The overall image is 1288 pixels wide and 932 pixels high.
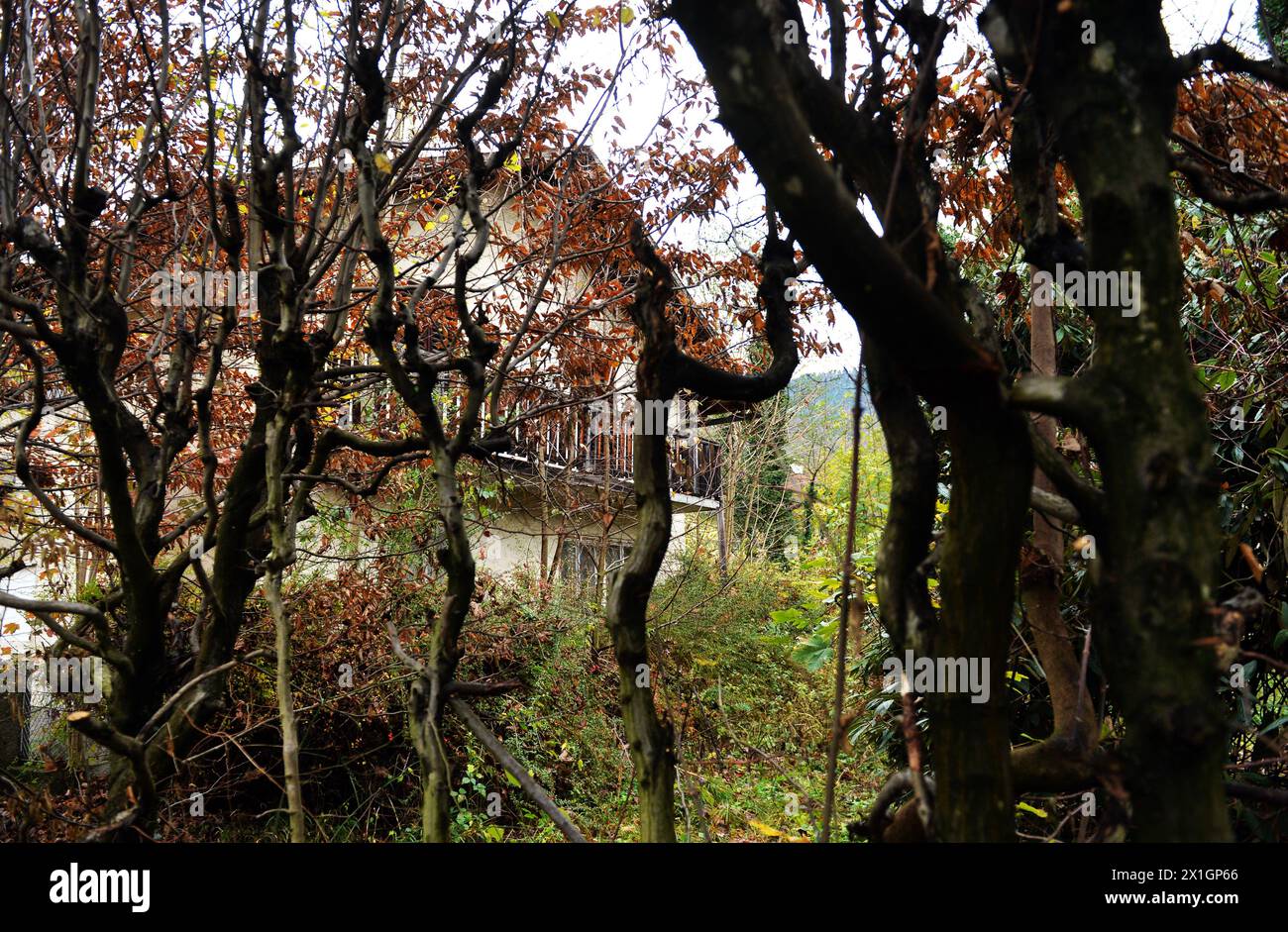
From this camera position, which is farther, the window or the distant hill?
the distant hill

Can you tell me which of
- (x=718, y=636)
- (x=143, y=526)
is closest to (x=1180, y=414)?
(x=143, y=526)

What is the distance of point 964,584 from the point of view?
1914 millimetres
